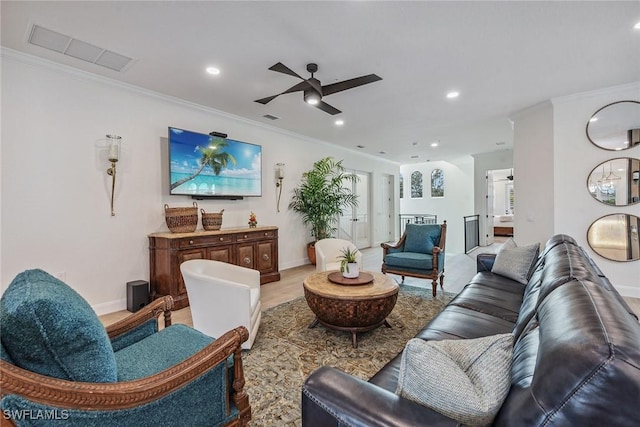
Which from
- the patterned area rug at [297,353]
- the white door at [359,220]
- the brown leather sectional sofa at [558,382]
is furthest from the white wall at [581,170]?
the white door at [359,220]

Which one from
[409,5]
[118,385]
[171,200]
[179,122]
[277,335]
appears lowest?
[277,335]

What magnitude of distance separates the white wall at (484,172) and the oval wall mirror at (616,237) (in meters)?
4.34

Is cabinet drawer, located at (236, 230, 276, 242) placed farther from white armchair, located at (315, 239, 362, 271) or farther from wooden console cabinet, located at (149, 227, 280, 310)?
white armchair, located at (315, 239, 362, 271)

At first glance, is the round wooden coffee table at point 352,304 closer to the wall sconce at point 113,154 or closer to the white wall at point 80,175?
the white wall at point 80,175

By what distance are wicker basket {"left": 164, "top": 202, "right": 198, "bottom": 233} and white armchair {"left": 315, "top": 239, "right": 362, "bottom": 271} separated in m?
1.67

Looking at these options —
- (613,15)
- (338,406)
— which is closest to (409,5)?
(613,15)

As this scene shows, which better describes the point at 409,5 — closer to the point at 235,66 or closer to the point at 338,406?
the point at 235,66

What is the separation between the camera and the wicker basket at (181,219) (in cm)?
368

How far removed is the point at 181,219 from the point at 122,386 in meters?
2.99

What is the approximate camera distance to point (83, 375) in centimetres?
93

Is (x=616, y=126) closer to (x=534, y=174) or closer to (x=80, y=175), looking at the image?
(x=534, y=174)

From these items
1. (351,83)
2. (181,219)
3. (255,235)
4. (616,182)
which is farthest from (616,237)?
(181,219)

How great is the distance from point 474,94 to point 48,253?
522 cm

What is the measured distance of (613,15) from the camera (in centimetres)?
224
